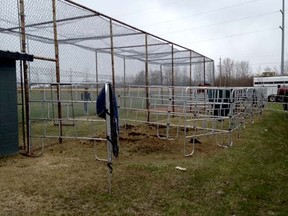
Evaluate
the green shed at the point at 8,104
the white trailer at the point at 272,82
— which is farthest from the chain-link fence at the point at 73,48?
the white trailer at the point at 272,82

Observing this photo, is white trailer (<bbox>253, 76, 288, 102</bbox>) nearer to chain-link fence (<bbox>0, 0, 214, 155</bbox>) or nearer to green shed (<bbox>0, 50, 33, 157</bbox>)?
chain-link fence (<bbox>0, 0, 214, 155</bbox>)

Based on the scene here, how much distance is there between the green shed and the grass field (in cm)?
28

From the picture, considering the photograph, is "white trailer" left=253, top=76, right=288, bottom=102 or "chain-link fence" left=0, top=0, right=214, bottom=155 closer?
"chain-link fence" left=0, top=0, right=214, bottom=155

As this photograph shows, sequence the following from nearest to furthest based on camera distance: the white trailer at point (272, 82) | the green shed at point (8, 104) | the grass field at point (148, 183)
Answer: the grass field at point (148, 183) → the green shed at point (8, 104) → the white trailer at point (272, 82)

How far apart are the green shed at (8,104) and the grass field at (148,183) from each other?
28 cm

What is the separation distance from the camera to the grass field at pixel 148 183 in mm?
3941

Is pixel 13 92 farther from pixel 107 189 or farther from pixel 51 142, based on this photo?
pixel 107 189

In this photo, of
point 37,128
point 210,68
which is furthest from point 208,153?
point 210,68

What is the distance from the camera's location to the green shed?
6152 millimetres

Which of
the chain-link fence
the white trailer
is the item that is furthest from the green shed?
the white trailer

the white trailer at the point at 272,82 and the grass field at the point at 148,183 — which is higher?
the white trailer at the point at 272,82

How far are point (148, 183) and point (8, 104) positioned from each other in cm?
323

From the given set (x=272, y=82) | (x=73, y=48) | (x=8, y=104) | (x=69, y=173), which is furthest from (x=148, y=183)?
(x=272, y=82)

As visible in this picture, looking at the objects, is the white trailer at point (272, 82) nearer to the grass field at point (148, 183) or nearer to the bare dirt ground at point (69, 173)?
the bare dirt ground at point (69, 173)
